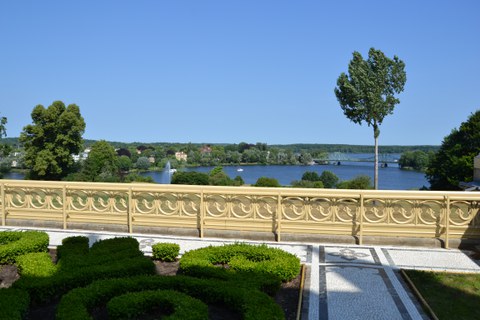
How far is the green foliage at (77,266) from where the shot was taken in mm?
5645

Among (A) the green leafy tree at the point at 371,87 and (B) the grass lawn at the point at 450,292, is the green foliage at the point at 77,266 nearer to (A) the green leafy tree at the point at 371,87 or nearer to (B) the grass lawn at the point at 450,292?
(B) the grass lawn at the point at 450,292

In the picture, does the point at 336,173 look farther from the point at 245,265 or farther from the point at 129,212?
the point at 245,265

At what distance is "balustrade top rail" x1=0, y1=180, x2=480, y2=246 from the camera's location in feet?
28.8

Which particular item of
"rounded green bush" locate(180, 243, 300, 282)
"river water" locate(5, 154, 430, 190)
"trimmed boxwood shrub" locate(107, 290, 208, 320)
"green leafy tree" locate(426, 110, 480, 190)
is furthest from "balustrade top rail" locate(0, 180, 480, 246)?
"river water" locate(5, 154, 430, 190)

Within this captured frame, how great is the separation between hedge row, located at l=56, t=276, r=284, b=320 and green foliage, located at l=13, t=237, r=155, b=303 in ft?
1.67

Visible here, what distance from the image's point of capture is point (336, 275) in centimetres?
686

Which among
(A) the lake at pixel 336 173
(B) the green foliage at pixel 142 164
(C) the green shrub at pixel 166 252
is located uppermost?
(C) the green shrub at pixel 166 252

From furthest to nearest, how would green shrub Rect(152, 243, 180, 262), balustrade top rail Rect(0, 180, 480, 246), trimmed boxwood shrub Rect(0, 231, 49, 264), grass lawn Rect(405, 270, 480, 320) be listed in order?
balustrade top rail Rect(0, 180, 480, 246) → green shrub Rect(152, 243, 180, 262) → trimmed boxwood shrub Rect(0, 231, 49, 264) → grass lawn Rect(405, 270, 480, 320)

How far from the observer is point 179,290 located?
5688mm

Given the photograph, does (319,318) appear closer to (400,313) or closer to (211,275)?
(400,313)

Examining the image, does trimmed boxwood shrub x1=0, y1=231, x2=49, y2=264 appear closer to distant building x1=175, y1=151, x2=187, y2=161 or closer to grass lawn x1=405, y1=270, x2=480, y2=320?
grass lawn x1=405, y1=270, x2=480, y2=320

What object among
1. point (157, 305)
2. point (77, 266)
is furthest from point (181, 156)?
point (157, 305)

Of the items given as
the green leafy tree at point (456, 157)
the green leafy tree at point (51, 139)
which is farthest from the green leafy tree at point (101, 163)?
the green leafy tree at point (456, 157)

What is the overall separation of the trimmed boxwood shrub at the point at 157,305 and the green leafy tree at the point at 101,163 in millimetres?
37131
